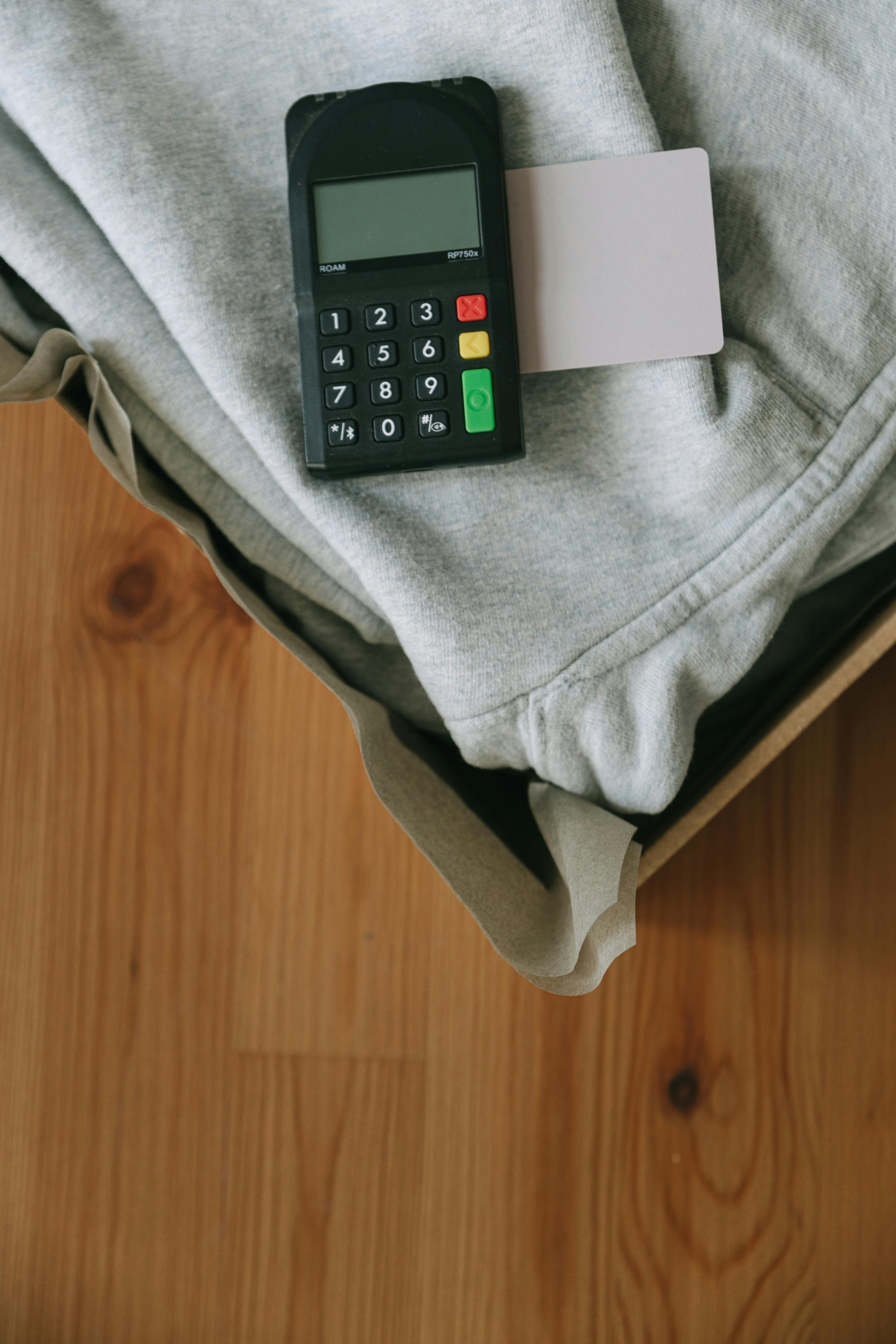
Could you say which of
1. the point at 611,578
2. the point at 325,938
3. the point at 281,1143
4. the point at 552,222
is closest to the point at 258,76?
the point at 552,222

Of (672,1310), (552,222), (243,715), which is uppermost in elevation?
(552,222)

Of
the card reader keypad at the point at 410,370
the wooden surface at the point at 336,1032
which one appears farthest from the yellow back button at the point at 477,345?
the wooden surface at the point at 336,1032

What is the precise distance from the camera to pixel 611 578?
37 centimetres

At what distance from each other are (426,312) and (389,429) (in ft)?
0.15

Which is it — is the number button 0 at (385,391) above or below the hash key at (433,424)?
above

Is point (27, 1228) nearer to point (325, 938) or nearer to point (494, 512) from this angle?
point (325, 938)

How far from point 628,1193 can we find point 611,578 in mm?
463

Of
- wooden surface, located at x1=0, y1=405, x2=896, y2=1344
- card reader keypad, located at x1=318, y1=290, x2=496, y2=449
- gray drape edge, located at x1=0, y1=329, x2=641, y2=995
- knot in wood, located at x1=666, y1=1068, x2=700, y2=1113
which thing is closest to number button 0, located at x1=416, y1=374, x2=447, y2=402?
card reader keypad, located at x1=318, y1=290, x2=496, y2=449

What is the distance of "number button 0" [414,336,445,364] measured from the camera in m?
0.35

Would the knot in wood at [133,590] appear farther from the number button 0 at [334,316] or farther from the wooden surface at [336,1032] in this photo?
the number button 0 at [334,316]

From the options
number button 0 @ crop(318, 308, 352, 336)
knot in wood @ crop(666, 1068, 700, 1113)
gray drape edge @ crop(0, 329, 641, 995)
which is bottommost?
knot in wood @ crop(666, 1068, 700, 1113)

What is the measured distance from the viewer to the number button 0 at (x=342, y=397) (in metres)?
0.35

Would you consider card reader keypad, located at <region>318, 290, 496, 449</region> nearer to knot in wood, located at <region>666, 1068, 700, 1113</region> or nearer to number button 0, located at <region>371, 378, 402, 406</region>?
number button 0, located at <region>371, 378, 402, 406</region>

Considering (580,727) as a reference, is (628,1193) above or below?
below
